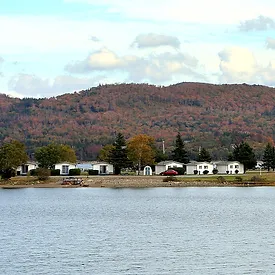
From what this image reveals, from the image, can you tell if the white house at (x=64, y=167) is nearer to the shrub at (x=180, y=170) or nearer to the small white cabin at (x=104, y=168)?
the small white cabin at (x=104, y=168)

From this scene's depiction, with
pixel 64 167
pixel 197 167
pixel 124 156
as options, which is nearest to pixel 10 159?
pixel 64 167

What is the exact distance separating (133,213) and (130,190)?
29.9 meters

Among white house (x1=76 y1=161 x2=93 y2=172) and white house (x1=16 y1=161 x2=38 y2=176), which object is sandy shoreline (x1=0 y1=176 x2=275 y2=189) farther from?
white house (x1=76 y1=161 x2=93 y2=172)

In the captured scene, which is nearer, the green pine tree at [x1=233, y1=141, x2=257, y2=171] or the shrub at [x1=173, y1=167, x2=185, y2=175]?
the shrub at [x1=173, y1=167, x2=185, y2=175]

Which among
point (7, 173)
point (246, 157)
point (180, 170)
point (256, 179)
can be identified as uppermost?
point (246, 157)

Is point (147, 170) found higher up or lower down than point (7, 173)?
higher up

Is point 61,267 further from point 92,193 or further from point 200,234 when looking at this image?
point 92,193

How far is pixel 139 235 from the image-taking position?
40.2 metres

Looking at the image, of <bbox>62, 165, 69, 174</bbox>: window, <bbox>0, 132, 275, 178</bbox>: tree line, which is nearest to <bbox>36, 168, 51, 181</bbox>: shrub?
<bbox>0, 132, 275, 178</bbox>: tree line

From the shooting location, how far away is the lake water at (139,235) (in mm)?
30797

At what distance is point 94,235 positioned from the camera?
4044 centimetres

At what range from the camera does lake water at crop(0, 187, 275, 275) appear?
3080 cm

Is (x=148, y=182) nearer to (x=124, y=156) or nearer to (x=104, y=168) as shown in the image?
(x=124, y=156)

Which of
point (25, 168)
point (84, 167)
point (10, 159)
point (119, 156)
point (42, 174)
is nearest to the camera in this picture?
point (42, 174)
